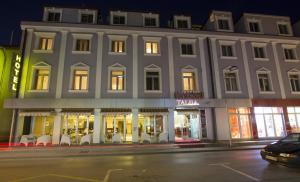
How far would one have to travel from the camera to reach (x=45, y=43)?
19.5 metres

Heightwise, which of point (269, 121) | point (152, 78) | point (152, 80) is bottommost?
point (269, 121)

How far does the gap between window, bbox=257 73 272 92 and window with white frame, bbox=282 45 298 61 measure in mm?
3857

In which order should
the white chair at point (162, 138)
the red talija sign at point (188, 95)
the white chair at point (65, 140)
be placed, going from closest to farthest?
the white chair at point (65, 140) < the white chair at point (162, 138) < the red talija sign at point (188, 95)

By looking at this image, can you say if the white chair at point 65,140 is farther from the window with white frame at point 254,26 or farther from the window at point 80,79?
the window with white frame at point 254,26

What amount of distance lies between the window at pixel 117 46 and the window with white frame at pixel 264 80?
50.1 ft

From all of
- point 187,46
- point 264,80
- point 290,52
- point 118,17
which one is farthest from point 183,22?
point 290,52

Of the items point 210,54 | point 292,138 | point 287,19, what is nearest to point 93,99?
point 210,54

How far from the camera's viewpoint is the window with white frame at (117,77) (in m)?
19.4

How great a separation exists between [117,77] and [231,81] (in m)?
12.4

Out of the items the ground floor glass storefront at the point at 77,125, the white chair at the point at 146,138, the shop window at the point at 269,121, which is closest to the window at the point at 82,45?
the ground floor glass storefront at the point at 77,125

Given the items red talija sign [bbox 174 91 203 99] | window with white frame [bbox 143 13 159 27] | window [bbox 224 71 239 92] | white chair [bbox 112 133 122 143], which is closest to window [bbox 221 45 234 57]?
window [bbox 224 71 239 92]

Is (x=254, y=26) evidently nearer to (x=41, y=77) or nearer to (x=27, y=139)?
(x=41, y=77)

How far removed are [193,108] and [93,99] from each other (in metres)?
9.93

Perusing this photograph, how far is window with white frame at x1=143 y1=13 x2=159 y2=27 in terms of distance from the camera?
22.1m
